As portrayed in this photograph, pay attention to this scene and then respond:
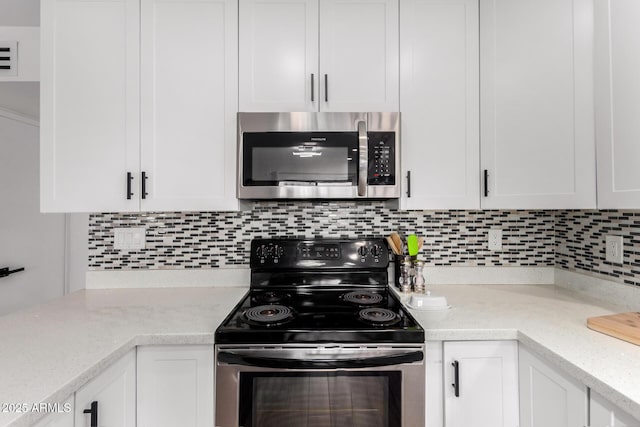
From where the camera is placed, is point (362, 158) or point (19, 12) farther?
point (19, 12)

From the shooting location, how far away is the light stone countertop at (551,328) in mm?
803

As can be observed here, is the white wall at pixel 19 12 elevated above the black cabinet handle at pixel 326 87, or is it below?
above

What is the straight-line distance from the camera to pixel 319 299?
5.09 ft

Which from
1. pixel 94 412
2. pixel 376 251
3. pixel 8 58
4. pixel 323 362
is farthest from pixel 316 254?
pixel 8 58

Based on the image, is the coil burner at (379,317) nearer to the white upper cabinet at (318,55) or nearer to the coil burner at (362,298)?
the coil burner at (362,298)

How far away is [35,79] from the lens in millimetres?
1568

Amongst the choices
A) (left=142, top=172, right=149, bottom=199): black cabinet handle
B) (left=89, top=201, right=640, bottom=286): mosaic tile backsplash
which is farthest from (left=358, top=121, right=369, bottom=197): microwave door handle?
(left=142, top=172, right=149, bottom=199): black cabinet handle

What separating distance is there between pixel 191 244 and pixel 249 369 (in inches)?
35.7

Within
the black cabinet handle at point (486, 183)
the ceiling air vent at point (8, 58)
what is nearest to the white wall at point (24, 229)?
the ceiling air vent at point (8, 58)

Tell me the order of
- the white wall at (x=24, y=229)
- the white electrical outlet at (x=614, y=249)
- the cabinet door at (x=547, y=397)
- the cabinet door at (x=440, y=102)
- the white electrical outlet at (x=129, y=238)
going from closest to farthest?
the cabinet door at (x=547, y=397) < the white electrical outlet at (x=614, y=249) < the cabinet door at (x=440, y=102) < the white electrical outlet at (x=129, y=238) < the white wall at (x=24, y=229)

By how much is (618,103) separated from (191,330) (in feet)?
5.51

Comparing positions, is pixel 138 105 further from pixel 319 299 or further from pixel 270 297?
pixel 319 299

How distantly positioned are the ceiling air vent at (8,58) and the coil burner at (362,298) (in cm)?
196

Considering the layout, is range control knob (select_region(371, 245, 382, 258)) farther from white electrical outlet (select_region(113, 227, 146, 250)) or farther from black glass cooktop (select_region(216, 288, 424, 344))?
white electrical outlet (select_region(113, 227, 146, 250))
